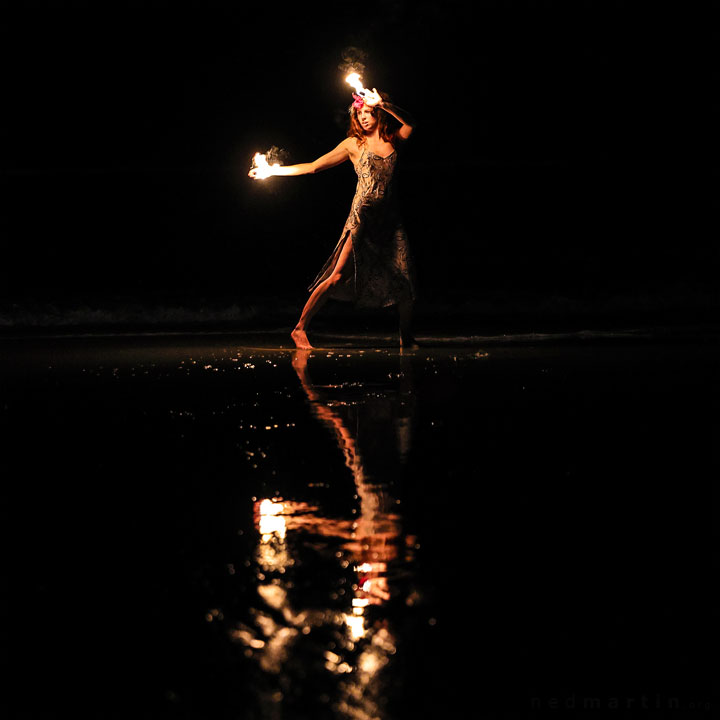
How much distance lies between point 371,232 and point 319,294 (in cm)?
79

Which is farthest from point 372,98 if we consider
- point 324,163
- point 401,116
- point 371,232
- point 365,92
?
point 371,232

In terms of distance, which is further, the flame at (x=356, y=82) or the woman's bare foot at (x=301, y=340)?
the woman's bare foot at (x=301, y=340)

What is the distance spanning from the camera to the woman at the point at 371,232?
415 inches

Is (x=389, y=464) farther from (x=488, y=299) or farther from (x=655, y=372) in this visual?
(x=488, y=299)

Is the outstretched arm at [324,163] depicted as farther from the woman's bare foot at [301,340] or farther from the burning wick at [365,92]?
the woman's bare foot at [301,340]

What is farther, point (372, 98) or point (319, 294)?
point (319, 294)

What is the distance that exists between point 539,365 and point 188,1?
31.1 ft

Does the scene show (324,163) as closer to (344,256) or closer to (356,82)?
(344,256)

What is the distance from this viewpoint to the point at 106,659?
8.64 ft

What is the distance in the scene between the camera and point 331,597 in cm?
301

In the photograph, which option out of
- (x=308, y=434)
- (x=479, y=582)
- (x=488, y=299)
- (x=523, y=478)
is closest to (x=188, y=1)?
(x=488, y=299)

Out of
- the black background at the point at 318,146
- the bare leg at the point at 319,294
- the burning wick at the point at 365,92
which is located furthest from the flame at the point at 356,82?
the black background at the point at 318,146

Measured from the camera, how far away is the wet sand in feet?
8.15

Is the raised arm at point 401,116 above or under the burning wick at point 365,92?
under
